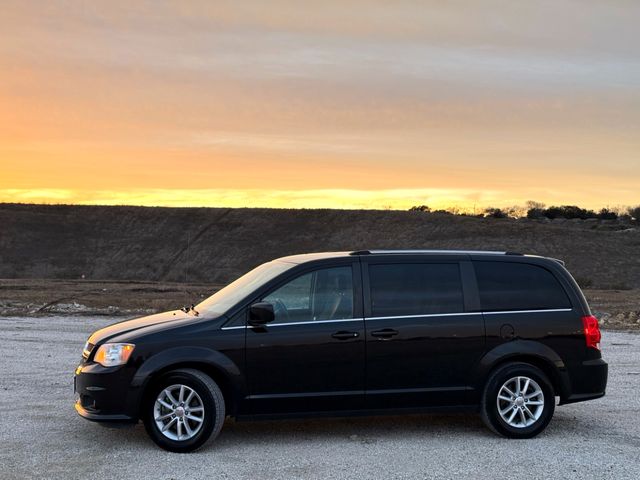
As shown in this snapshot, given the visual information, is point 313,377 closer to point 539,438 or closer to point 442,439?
point 442,439

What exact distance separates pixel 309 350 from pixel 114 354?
5.72 ft

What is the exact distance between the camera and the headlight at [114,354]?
6906 millimetres

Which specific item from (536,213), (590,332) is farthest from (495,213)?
(590,332)

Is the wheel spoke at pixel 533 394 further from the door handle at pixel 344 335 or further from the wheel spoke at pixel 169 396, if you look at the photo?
the wheel spoke at pixel 169 396

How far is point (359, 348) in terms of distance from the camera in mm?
7168

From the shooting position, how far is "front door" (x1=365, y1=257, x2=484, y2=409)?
7.23m

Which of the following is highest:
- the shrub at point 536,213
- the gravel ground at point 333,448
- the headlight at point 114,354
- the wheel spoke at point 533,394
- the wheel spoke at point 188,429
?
the shrub at point 536,213

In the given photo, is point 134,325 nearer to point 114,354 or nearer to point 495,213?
point 114,354

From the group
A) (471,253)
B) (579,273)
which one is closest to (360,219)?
(579,273)

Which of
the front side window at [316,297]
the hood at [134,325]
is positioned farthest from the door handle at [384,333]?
the hood at [134,325]

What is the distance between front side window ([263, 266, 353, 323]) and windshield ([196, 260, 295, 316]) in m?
0.21

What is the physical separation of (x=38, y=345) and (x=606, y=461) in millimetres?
10141

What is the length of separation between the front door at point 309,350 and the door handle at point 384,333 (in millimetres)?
139

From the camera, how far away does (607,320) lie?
62.3 ft
